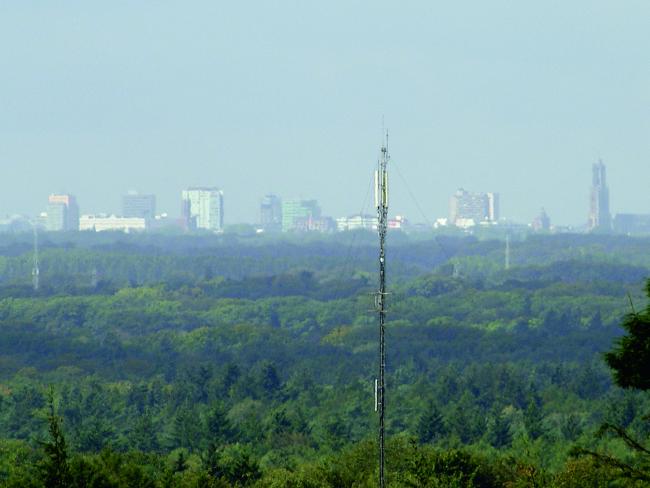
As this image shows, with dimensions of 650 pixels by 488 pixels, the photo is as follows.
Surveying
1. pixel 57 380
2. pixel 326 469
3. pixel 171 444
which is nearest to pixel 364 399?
pixel 171 444

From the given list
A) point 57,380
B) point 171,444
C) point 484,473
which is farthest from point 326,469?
point 57,380

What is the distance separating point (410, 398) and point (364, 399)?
42.0 feet

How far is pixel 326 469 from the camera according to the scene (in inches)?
3359

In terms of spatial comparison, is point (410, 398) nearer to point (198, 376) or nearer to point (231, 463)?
point (198, 376)

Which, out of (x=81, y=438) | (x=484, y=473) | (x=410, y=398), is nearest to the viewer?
(x=484, y=473)

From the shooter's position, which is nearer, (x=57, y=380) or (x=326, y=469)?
(x=326, y=469)

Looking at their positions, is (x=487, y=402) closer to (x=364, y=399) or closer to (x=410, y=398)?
(x=410, y=398)

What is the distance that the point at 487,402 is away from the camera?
592 ft

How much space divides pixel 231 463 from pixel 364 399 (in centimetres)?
6347

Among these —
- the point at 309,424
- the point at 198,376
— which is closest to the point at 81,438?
the point at 309,424

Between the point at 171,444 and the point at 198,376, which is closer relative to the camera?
the point at 171,444

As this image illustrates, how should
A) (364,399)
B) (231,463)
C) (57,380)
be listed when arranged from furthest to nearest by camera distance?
(57,380), (364,399), (231,463)

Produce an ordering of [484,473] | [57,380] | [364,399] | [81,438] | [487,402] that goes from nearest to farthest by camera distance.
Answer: [484,473]
[81,438]
[364,399]
[487,402]
[57,380]

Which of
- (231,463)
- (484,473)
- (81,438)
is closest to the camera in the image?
(484,473)
